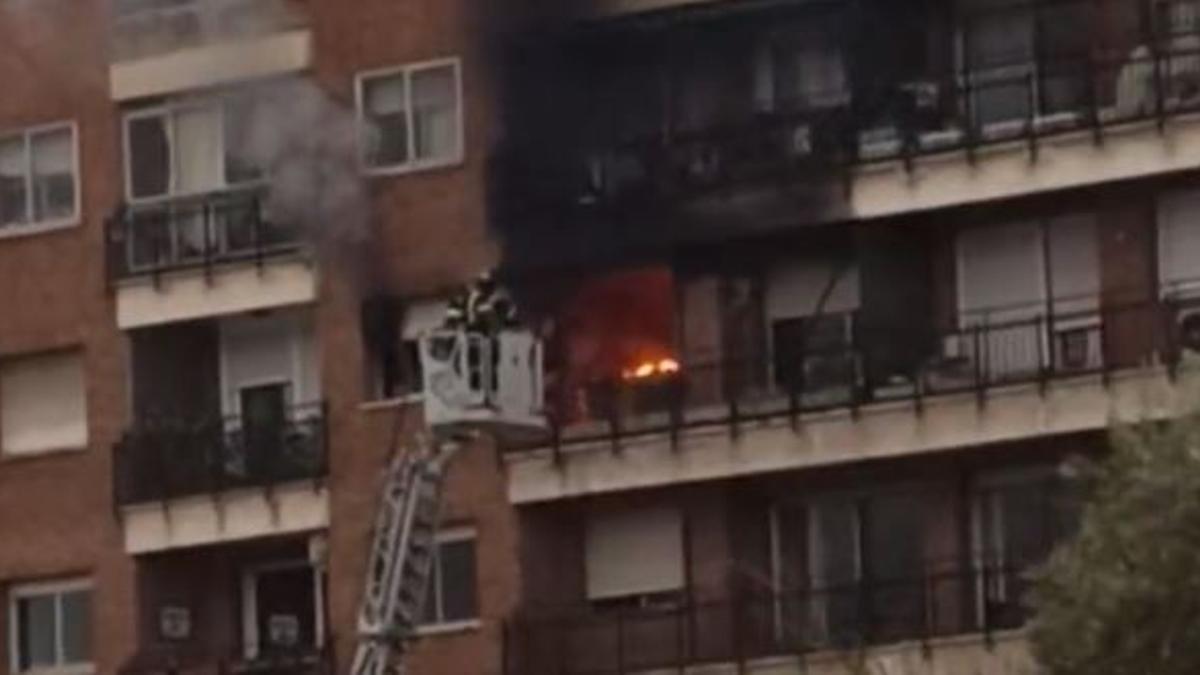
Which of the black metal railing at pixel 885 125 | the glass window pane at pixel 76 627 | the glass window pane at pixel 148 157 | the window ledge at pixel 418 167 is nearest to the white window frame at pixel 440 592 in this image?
the window ledge at pixel 418 167

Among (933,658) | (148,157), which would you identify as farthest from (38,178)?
(933,658)

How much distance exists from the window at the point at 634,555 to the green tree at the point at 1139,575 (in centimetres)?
1429

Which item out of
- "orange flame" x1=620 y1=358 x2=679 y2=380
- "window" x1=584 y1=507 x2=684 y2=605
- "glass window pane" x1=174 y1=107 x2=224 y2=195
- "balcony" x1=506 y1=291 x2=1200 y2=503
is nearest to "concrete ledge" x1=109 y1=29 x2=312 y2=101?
"glass window pane" x1=174 y1=107 x2=224 y2=195

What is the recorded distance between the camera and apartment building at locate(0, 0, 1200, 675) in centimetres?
7269

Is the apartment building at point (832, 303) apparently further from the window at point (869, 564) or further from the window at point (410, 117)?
the window at point (410, 117)

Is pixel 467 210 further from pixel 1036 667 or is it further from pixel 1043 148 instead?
pixel 1036 667

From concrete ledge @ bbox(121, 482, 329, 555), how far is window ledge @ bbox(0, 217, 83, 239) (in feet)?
12.5

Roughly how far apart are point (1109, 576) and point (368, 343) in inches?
723

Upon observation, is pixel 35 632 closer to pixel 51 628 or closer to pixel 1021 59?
pixel 51 628

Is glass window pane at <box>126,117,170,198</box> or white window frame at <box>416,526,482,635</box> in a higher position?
glass window pane at <box>126,117,170,198</box>

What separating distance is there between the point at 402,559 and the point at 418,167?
11530 millimetres

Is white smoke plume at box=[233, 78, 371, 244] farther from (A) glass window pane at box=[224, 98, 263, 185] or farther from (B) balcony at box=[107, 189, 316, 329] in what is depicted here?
(B) balcony at box=[107, 189, 316, 329]

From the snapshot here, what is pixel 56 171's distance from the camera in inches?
3204

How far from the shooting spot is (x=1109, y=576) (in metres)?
61.7
